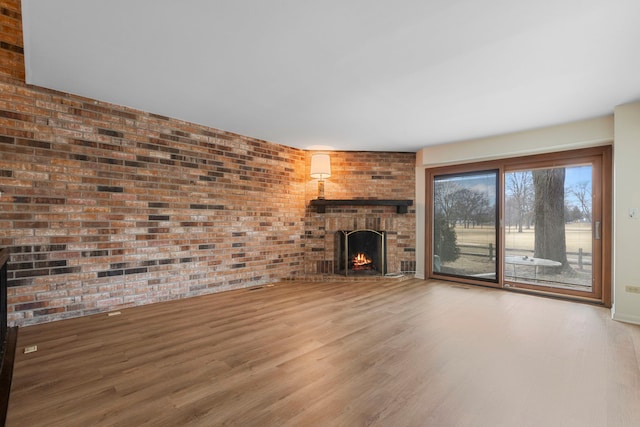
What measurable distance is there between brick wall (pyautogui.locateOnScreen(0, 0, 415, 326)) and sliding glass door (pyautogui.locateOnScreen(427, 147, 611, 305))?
2114 mm

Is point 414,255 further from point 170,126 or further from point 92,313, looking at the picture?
point 92,313

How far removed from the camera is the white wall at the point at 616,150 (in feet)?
10.5

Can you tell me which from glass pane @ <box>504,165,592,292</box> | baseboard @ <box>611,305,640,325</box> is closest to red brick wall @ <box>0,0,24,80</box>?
glass pane @ <box>504,165,592,292</box>

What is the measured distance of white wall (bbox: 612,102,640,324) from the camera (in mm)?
3200

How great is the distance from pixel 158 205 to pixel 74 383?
220 cm

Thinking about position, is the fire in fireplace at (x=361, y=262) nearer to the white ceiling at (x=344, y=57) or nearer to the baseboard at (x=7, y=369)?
the white ceiling at (x=344, y=57)

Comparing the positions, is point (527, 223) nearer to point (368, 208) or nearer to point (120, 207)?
point (368, 208)

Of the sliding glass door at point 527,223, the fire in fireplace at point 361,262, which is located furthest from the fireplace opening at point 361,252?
the sliding glass door at point 527,223

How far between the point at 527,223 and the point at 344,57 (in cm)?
379

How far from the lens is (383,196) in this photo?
18.1 ft

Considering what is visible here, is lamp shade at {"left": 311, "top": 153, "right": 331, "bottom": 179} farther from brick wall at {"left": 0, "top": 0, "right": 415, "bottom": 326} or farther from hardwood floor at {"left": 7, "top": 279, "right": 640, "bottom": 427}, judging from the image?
hardwood floor at {"left": 7, "top": 279, "right": 640, "bottom": 427}

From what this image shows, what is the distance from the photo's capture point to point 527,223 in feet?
14.7

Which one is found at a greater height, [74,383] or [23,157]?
[23,157]

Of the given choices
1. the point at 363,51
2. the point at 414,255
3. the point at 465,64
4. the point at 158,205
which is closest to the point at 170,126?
the point at 158,205
